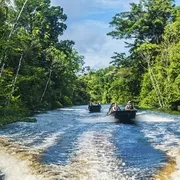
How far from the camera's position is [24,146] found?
58.2ft

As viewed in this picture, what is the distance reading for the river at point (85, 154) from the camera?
12.8m

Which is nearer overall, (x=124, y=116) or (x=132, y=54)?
(x=124, y=116)

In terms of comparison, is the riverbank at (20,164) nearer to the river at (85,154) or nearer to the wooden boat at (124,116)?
the river at (85,154)

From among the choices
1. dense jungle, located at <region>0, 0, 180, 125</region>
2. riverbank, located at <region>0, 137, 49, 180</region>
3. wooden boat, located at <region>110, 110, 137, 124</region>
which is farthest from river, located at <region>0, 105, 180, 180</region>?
dense jungle, located at <region>0, 0, 180, 125</region>

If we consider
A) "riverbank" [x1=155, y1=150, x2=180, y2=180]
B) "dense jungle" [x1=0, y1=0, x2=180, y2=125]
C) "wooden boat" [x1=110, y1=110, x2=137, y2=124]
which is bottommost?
"riverbank" [x1=155, y1=150, x2=180, y2=180]

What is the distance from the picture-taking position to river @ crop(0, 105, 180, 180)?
12781 millimetres

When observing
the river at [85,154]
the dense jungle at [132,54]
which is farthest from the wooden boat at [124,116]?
the dense jungle at [132,54]

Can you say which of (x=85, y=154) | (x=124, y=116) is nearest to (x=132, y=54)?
(x=124, y=116)

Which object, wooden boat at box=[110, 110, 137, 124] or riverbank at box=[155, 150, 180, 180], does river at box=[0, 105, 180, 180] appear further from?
wooden boat at box=[110, 110, 137, 124]

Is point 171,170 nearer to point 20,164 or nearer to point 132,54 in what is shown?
point 20,164

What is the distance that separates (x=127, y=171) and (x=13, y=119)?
17.3 m

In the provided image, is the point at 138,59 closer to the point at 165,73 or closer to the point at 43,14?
the point at 165,73

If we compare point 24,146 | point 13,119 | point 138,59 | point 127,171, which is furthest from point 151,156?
point 138,59

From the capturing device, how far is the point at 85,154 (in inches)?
632
